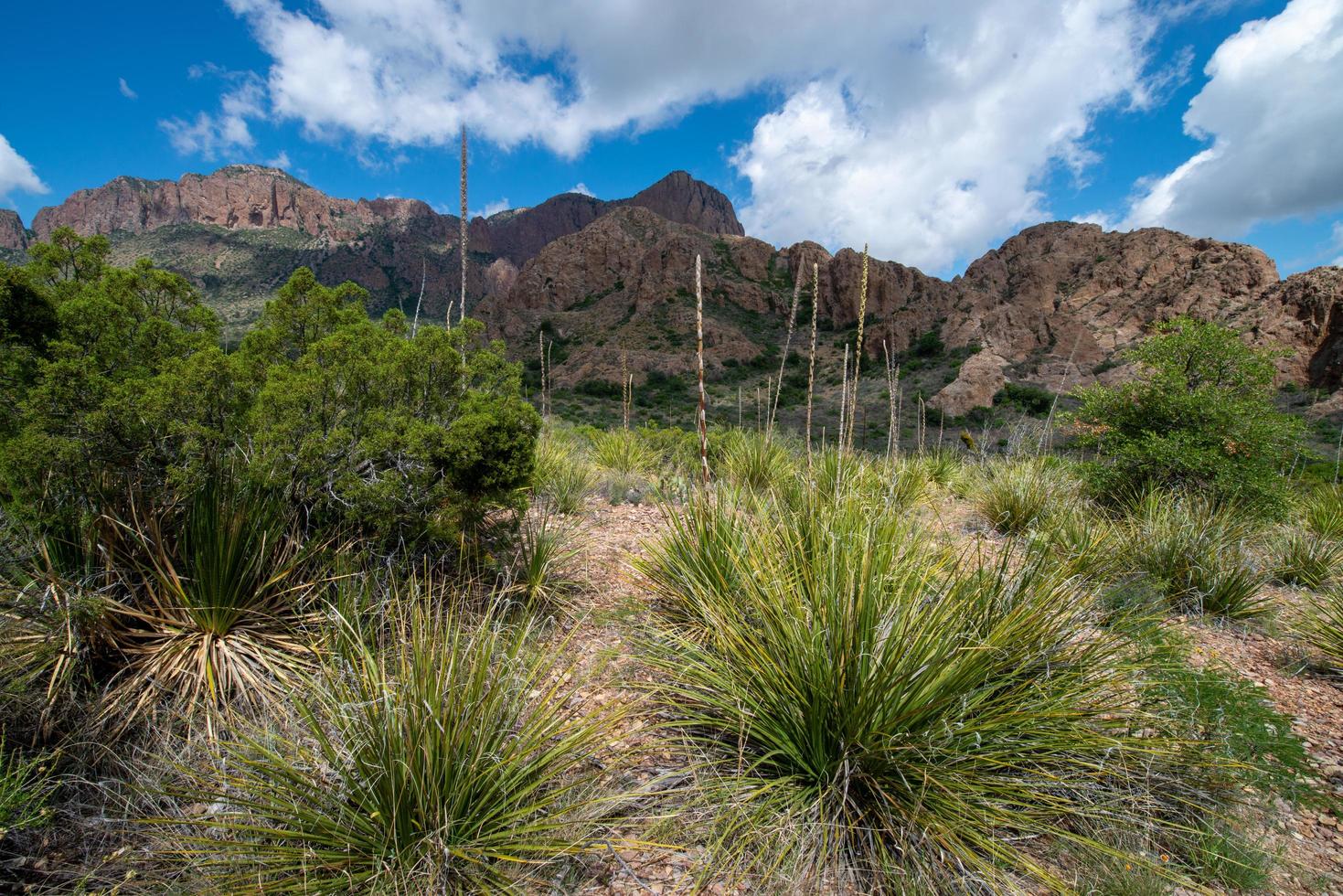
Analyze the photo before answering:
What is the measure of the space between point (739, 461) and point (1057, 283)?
62109mm

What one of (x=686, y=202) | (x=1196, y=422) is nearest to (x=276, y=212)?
(x=686, y=202)

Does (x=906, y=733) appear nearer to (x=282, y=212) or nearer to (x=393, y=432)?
(x=393, y=432)

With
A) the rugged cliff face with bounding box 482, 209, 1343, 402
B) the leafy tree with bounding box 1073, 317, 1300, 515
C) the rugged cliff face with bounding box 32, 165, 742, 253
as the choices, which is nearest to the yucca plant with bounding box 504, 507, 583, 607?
the leafy tree with bounding box 1073, 317, 1300, 515

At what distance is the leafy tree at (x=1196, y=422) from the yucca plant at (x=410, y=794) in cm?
779

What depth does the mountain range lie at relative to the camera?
131 feet

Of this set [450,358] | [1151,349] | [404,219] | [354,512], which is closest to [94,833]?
[354,512]

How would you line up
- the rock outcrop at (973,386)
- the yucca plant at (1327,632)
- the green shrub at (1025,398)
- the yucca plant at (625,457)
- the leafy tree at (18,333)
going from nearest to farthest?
the leafy tree at (18,333), the yucca plant at (1327,632), the yucca plant at (625,457), the green shrub at (1025,398), the rock outcrop at (973,386)

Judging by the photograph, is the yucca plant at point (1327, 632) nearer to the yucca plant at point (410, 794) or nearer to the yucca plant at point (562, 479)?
the yucca plant at point (410, 794)

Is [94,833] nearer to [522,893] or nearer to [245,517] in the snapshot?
[245,517]

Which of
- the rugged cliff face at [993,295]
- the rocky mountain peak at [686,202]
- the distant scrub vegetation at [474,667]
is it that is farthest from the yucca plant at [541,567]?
the rocky mountain peak at [686,202]

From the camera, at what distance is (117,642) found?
2.70m

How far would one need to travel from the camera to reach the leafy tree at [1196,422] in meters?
6.73

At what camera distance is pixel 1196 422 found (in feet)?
23.4

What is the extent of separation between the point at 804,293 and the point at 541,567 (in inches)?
2527
